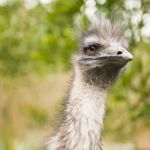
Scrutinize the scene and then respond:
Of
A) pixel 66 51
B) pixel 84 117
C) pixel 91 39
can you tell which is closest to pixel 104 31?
pixel 91 39

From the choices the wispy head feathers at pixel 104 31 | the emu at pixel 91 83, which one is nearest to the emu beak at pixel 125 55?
the emu at pixel 91 83

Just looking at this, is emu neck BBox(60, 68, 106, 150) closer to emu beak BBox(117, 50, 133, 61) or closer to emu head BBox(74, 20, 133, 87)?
emu head BBox(74, 20, 133, 87)

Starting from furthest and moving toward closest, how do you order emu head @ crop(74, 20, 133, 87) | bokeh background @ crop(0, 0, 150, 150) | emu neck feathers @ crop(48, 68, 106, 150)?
bokeh background @ crop(0, 0, 150, 150)
emu head @ crop(74, 20, 133, 87)
emu neck feathers @ crop(48, 68, 106, 150)

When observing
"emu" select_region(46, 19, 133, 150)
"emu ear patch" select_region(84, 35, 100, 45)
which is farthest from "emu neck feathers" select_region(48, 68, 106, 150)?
"emu ear patch" select_region(84, 35, 100, 45)

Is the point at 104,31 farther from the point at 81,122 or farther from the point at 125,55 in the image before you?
the point at 81,122

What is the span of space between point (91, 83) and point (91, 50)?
195 mm

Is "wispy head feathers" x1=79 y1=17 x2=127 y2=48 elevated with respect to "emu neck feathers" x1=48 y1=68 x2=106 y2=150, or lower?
elevated

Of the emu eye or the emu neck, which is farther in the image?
the emu eye

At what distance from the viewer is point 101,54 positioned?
4227 millimetres

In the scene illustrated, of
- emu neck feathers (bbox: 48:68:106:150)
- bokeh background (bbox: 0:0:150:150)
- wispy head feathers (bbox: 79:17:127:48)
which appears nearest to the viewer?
emu neck feathers (bbox: 48:68:106:150)

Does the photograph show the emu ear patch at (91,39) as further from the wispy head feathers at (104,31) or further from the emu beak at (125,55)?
the emu beak at (125,55)

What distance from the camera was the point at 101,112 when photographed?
413 centimetres

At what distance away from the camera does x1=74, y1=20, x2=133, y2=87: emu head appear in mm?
4191

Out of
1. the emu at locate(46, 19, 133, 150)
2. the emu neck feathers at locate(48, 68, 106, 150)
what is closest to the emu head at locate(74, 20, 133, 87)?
the emu at locate(46, 19, 133, 150)
